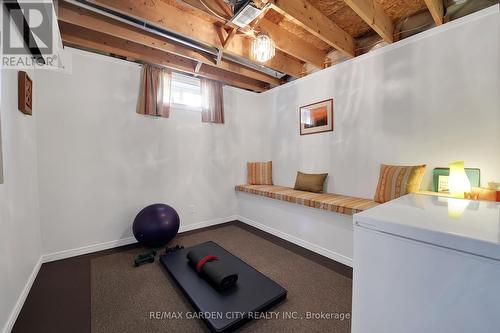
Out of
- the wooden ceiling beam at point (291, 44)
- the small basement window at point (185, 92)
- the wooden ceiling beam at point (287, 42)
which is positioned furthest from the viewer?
the small basement window at point (185, 92)

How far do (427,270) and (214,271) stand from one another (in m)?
1.51

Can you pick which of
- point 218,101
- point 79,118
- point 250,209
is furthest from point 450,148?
point 79,118

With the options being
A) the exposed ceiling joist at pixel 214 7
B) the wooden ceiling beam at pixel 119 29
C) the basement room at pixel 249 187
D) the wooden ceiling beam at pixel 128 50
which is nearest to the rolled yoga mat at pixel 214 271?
the basement room at pixel 249 187

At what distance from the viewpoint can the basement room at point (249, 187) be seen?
3.25ft

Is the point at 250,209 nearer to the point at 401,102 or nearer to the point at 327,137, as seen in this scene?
the point at 327,137

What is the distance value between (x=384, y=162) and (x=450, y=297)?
1.96 metres

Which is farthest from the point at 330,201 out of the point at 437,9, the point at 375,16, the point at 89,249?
the point at 89,249

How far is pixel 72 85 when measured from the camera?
2467mm

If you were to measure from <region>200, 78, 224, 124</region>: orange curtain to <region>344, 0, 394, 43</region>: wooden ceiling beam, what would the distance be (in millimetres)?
2301

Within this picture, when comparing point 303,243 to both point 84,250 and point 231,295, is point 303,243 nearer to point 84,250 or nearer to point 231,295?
point 231,295

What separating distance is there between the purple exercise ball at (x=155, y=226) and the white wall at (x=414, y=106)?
2.23 m

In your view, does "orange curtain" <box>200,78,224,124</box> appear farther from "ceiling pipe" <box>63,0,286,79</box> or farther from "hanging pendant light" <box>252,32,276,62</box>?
"hanging pendant light" <box>252,32,276,62</box>

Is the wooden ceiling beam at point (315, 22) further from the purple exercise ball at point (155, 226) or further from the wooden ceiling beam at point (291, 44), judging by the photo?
the purple exercise ball at point (155, 226)

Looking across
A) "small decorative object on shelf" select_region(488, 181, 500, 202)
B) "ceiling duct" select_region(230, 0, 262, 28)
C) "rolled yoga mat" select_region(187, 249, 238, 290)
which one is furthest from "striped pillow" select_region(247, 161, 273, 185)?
"small decorative object on shelf" select_region(488, 181, 500, 202)
